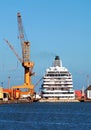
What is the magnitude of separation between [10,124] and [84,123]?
9.25 m

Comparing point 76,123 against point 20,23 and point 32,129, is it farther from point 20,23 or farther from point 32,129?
point 20,23

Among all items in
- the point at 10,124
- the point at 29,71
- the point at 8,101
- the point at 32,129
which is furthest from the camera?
the point at 8,101

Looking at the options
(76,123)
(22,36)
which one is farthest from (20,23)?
(76,123)

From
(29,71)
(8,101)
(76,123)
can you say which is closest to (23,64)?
(29,71)

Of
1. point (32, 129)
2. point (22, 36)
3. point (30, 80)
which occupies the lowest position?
point (32, 129)

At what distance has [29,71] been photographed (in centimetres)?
18688

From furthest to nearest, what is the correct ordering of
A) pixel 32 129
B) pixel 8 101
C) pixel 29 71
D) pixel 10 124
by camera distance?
1. pixel 8 101
2. pixel 29 71
3. pixel 10 124
4. pixel 32 129

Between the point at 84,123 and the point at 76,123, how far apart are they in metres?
1.12

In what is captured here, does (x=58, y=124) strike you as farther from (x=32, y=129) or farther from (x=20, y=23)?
(x=20, y=23)

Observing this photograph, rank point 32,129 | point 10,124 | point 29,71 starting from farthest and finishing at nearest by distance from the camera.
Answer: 1. point 29,71
2. point 10,124
3. point 32,129

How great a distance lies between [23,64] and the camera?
618 feet

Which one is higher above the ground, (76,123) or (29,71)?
(29,71)

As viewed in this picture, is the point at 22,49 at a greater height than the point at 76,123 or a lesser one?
greater

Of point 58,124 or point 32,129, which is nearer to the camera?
point 32,129
